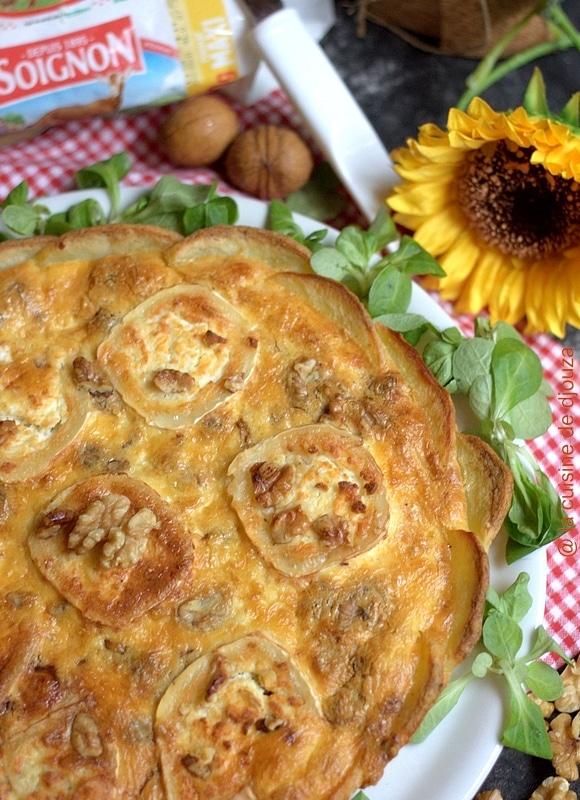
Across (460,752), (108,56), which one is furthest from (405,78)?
(460,752)

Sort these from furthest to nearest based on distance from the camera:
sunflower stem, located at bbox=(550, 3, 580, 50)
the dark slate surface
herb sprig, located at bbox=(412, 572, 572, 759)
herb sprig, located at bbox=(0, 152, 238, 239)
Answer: the dark slate surface
sunflower stem, located at bbox=(550, 3, 580, 50)
herb sprig, located at bbox=(0, 152, 238, 239)
herb sprig, located at bbox=(412, 572, 572, 759)

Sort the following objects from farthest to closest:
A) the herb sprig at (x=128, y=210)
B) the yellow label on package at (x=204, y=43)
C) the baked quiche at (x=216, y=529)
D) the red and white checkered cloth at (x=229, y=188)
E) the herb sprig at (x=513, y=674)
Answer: the yellow label on package at (x=204, y=43)
the red and white checkered cloth at (x=229, y=188)
the herb sprig at (x=128, y=210)
the herb sprig at (x=513, y=674)
the baked quiche at (x=216, y=529)

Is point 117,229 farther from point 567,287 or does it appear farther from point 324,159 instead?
point 567,287

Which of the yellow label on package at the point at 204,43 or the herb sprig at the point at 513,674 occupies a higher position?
the yellow label on package at the point at 204,43

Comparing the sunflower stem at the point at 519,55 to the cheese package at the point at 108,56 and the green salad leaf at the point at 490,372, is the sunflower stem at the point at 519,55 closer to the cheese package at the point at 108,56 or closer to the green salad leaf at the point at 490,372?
the green salad leaf at the point at 490,372

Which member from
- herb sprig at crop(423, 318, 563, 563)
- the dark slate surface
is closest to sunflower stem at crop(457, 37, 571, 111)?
the dark slate surface

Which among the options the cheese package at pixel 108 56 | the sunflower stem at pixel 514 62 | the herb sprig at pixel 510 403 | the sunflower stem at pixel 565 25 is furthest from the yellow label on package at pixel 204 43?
the herb sprig at pixel 510 403

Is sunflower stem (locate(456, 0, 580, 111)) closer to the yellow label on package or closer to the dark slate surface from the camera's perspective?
the dark slate surface
